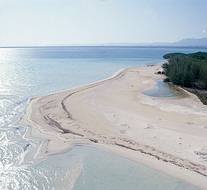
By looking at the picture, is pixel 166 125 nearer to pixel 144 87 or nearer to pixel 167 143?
pixel 167 143

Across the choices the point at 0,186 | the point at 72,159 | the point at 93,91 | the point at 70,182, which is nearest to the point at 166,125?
the point at 72,159

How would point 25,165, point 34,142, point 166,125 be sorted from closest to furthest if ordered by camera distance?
point 25,165, point 34,142, point 166,125

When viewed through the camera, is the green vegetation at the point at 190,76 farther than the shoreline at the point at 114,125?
Yes

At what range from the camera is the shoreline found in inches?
750

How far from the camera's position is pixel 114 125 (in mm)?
25656

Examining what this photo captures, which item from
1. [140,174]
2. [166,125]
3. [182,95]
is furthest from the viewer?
[182,95]

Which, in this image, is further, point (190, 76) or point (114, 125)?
point (190, 76)

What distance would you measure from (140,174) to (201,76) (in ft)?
97.3

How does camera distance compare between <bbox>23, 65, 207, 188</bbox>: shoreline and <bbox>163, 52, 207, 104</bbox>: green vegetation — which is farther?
<bbox>163, 52, 207, 104</bbox>: green vegetation

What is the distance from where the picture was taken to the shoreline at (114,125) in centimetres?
1905

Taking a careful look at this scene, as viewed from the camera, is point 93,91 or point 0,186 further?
point 93,91

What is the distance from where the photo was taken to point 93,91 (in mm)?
41750

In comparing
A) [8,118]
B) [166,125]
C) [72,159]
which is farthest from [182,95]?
[72,159]

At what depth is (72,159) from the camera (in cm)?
2009
